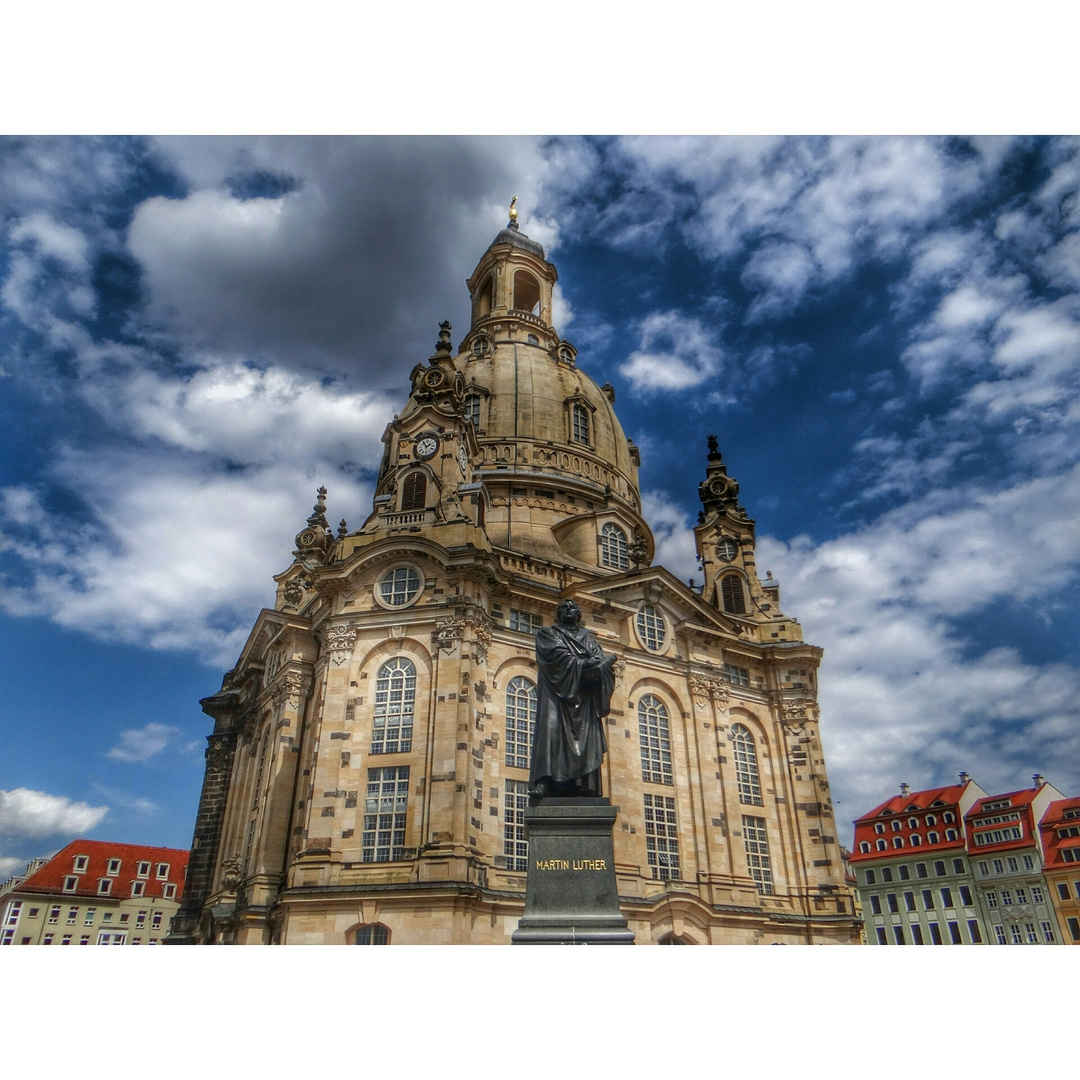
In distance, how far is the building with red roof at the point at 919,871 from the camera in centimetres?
5266

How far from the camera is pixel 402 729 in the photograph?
30.0 meters

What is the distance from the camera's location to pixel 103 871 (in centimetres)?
5456

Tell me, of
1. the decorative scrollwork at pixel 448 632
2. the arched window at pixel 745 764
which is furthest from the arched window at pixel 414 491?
the arched window at pixel 745 764

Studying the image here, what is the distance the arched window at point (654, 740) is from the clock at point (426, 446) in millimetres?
13959

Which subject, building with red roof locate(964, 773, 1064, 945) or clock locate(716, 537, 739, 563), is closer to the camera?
clock locate(716, 537, 739, 563)

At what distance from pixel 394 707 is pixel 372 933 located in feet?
24.6

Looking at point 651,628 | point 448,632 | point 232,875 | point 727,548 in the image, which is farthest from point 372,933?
point 727,548

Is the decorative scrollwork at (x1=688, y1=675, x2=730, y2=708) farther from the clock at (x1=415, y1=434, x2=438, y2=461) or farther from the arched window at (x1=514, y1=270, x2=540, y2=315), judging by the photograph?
the arched window at (x1=514, y1=270, x2=540, y2=315)

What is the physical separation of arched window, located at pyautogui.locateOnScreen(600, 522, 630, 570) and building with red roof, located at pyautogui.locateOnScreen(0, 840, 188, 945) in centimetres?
3309

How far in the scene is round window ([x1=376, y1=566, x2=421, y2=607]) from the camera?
32.2m

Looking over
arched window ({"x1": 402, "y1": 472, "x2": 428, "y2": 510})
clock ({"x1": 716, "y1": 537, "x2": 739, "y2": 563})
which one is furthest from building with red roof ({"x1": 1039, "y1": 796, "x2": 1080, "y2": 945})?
arched window ({"x1": 402, "y1": 472, "x2": 428, "y2": 510})

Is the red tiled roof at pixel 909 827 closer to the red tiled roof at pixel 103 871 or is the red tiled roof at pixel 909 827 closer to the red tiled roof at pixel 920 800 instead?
the red tiled roof at pixel 920 800

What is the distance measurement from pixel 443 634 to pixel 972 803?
43.1 meters

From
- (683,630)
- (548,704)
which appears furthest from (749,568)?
(548,704)
